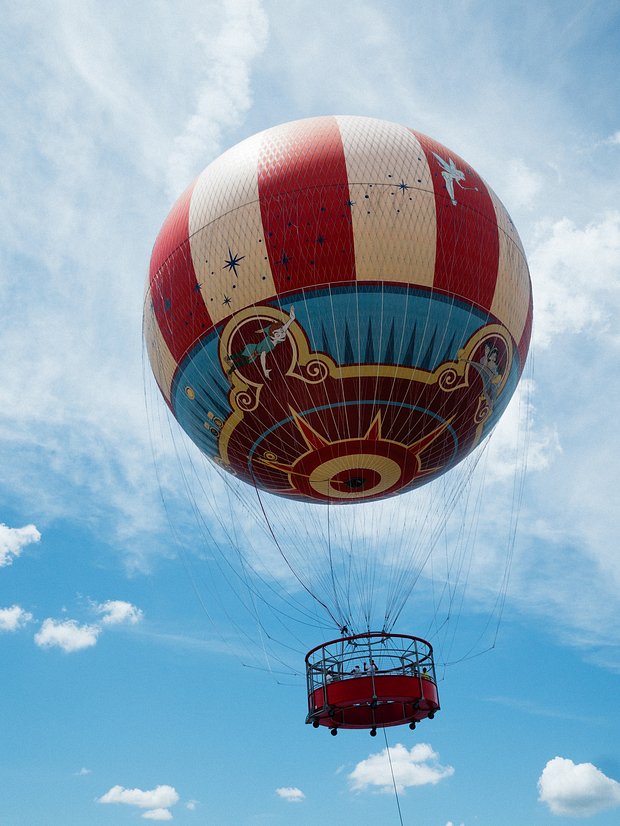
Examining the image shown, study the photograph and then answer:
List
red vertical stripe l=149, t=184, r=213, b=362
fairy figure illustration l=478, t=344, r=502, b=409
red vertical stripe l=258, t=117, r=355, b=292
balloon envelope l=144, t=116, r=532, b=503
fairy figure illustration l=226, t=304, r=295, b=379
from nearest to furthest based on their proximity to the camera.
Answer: red vertical stripe l=258, t=117, r=355, b=292
balloon envelope l=144, t=116, r=532, b=503
fairy figure illustration l=226, t=304, r=295, b=379
red vertical stripe l=149, t=184, r=213, b=362
fairy figure illustration l=478, t=344, r=502, b=409

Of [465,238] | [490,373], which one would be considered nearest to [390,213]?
[465,238]

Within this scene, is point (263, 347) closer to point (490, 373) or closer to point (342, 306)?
point (342, 306)

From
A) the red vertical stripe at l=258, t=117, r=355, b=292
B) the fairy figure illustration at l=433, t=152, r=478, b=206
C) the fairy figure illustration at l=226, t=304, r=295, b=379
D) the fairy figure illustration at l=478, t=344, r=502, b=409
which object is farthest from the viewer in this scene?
the fairy figure illustration at l=478, t=344, r=502, b=409

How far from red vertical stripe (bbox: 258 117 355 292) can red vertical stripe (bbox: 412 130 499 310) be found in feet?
5.60

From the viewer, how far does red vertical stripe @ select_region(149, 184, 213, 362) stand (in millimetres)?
14266

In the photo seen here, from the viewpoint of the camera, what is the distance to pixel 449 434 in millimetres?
15781

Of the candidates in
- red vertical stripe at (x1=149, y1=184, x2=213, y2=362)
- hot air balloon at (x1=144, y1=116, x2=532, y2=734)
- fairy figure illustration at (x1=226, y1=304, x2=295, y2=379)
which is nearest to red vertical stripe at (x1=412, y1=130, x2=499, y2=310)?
hot air balloon at (x1=144, y1=116, x2=532, y2=734)

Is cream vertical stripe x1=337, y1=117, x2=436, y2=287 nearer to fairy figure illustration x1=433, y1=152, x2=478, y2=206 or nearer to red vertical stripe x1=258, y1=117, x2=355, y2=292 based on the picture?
red vertical stripe x1=258, y1=117, x2=355, y2=292

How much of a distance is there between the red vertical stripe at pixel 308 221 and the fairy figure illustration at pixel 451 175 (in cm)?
198

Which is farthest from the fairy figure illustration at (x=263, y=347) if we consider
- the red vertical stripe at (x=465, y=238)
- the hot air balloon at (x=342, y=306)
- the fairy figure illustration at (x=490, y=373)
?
the fairy figure illustration at (x=490, y=373)

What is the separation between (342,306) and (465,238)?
8.55ft

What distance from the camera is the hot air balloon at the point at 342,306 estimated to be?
13.3 m

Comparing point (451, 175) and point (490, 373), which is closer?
point (451, 175)

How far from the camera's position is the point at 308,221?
1323 centimetres
